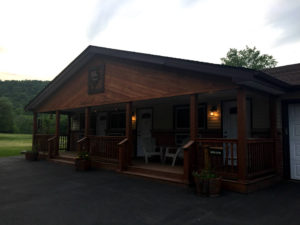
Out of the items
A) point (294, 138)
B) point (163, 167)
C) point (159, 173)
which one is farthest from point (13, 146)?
point (294, 138)

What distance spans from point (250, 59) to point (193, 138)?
30804 millimetres

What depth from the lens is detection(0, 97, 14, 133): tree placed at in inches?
1827

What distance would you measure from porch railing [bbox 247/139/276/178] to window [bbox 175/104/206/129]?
2.60m

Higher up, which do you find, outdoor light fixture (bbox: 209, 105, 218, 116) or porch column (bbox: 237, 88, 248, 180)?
outdoor light fixture (bbox: 209, 105, 218, 116)

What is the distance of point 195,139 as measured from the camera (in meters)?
5.87

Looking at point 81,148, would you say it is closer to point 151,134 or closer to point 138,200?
point 151,134

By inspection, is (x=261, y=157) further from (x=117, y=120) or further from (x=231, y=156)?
(x=117, y=120)

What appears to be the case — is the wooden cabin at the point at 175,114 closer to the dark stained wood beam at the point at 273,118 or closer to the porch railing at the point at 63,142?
→ the dark stained wood beam at the point at 273,118

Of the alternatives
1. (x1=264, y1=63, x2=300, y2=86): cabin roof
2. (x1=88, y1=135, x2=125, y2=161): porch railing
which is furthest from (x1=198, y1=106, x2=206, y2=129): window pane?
(x1=88, y1=135, x2=125, y2=161): porch railing

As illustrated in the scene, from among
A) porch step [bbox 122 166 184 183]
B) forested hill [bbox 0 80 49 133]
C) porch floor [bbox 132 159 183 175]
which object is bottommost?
porch step [bbox 122 166 184 183]

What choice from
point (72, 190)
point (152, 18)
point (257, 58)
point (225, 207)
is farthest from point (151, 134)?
point (257, 58)

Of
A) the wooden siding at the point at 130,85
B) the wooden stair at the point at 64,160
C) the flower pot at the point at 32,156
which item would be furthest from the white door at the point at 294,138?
the flower pot at the point at 32,156

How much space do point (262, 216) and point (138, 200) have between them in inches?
90.7

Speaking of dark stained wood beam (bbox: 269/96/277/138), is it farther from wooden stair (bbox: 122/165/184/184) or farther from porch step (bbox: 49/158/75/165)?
porch step (bbox: 49/158/75/165)
